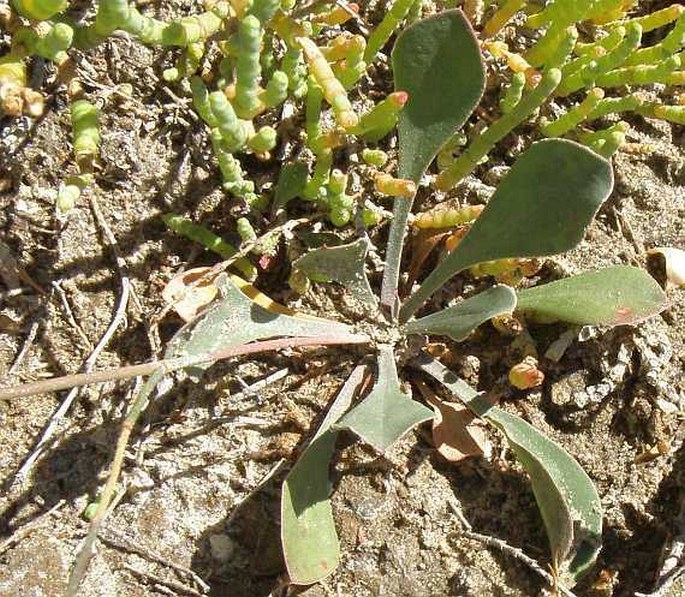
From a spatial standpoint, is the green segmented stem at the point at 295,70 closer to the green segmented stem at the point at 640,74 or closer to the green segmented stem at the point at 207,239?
the green segmented stem at the point at 207,239

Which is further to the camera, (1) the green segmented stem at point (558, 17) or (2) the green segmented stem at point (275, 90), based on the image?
(1) the green segmented stem at point (558, 17)

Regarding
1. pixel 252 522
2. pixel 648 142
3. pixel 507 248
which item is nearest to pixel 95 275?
pixel 252 522

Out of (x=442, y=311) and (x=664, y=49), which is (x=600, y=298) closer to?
(x=442, y=311)

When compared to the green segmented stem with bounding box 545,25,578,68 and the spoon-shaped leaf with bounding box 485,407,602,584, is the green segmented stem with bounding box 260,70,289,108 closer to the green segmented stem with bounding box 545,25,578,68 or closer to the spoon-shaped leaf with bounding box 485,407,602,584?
the green segmented stem with bounding box 545,25,578,68

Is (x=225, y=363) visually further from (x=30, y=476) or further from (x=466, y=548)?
(x=466, y=548)

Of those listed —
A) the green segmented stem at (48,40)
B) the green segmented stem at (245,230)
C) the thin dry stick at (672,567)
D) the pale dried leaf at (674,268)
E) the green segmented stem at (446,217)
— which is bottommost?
the thin dry stick at (672,567)

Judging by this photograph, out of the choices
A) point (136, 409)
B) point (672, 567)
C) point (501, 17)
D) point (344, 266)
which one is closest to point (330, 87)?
point (344, 266)

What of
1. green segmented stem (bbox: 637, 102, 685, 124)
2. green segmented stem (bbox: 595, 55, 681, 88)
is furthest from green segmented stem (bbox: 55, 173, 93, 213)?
green segmented stem (bbox: 637, 102, 685, 124)

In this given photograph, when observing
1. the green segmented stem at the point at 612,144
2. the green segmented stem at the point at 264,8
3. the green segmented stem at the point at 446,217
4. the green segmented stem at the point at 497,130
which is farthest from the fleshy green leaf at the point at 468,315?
the green segmented stem at the point at 264,8
